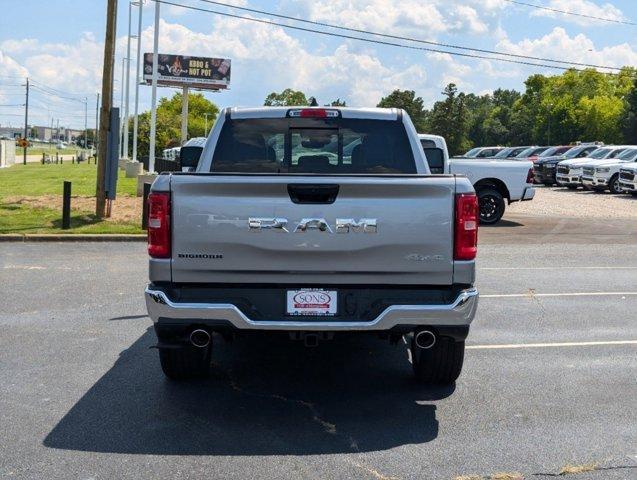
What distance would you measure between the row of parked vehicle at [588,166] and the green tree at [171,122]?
148 ft

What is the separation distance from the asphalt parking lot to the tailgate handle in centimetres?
141

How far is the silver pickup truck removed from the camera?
208 inches

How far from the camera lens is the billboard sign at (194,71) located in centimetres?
9206

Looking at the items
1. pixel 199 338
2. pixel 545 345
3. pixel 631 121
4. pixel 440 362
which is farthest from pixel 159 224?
pixel 631 121

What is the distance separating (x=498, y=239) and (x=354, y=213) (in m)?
12.5

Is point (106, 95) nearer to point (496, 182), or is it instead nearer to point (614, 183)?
point (496, 182)

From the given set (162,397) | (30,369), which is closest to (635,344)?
(162,397)

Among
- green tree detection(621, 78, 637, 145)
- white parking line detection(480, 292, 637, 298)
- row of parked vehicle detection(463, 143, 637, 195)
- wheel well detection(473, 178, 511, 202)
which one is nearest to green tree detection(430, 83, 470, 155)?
green tree detection(621, 78, 637, 145)

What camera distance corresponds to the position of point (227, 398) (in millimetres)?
5926

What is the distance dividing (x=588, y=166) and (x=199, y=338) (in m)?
29.4

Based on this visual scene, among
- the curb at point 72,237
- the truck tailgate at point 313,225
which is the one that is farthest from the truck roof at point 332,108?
the curb at point 72,237

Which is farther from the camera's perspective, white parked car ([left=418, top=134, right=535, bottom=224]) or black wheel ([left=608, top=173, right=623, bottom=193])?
black wheel ([left=608, top=173, right=623, bottom=193])

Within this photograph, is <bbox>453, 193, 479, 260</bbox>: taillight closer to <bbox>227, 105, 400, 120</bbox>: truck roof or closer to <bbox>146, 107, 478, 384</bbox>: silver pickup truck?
<bbox>146, 107, 478, 384</bbox>: silver pickup truck

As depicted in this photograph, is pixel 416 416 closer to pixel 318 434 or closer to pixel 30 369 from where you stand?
pixel 318 434
